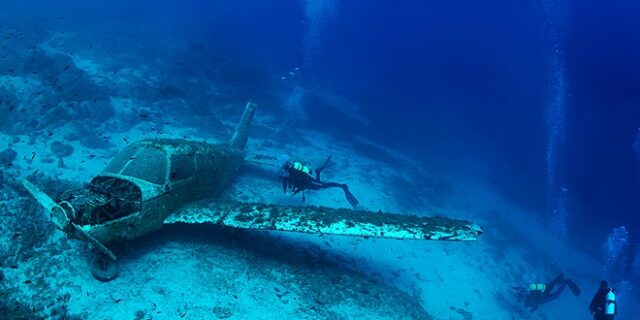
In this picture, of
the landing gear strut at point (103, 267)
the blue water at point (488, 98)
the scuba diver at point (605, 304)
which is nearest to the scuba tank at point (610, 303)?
the scuba diver at point (605, 304)

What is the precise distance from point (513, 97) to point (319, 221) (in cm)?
6961

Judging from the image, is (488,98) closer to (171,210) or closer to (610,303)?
(610,303)

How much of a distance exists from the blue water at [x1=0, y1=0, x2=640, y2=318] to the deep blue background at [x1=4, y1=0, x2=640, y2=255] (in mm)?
212

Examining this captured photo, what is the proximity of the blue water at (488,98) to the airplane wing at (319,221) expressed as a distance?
1071cm

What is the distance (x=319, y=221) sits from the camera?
822 cm

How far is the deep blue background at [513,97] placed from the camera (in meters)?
37.6

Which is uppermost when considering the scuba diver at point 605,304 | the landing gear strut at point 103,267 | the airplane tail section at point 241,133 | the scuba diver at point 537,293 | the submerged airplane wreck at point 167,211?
the scuba diver at point 537,293

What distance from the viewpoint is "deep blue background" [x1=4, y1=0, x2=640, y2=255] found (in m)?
37.6

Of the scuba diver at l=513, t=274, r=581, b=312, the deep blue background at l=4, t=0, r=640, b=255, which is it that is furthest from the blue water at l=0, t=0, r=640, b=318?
the scuba diver at l=513, t=274, r=581, b=312

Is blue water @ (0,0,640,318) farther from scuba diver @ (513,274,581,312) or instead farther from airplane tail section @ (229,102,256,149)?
scuba diver @ (513,274,581,312)

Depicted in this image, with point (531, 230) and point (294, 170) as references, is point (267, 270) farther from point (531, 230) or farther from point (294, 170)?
point (531, 230)

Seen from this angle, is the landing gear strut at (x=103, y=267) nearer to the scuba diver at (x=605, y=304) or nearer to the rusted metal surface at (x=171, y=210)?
the rusted metal surface at (x=171, y=210)

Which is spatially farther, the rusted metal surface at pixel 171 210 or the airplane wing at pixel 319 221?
the airplane wing at pixel 319 221

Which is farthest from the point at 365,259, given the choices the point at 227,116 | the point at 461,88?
the point at 461,88
